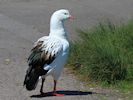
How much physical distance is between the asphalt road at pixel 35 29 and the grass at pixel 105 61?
0.31 metres

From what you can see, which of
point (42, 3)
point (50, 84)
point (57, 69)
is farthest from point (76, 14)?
point (57, 69)

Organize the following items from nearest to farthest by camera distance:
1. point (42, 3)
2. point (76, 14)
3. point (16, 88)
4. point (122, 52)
Answer: point (16, 88)
point (122, 52)
point (76, 14)
point (42, 3)

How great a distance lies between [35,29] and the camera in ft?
49.7

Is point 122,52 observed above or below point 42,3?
below

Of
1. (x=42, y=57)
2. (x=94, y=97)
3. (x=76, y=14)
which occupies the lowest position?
(x=94, y=97)

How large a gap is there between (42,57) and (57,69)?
0.98 ft

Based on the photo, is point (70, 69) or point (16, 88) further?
point (70, 69)

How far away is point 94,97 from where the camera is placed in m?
9.37

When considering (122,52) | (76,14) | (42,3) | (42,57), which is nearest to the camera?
(42,57)

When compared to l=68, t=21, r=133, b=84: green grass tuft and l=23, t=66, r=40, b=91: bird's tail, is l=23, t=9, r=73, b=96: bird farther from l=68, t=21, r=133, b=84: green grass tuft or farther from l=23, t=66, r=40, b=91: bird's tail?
l=68, t=21, r=133, b=84: green grass tuft

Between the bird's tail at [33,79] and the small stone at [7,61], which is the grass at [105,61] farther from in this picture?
the bird's tail at [33,79]

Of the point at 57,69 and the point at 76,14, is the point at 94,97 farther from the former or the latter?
the point at 76,14

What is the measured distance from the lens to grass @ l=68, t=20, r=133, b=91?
34.3 feet

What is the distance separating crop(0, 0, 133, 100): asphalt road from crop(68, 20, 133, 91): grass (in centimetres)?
31
